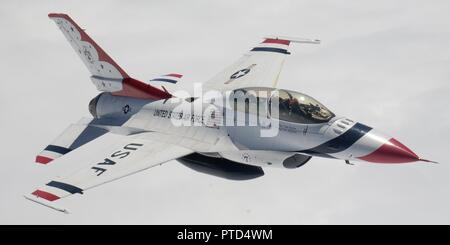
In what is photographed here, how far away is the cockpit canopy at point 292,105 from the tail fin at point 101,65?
12.4 feet

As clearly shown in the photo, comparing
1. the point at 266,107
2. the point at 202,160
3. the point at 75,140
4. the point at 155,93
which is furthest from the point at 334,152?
the point at 75,140

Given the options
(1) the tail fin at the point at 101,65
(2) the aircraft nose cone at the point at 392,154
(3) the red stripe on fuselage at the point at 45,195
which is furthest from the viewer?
(1) the tail fin at the point at 101,65

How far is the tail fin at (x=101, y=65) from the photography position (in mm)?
20531

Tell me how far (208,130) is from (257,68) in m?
4.32

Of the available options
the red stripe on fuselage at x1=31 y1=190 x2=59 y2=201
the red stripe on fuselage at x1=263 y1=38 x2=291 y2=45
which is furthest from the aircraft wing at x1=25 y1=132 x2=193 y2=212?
the red stripe on fuselage at x1=263 y1=38 x2=291 y2=45

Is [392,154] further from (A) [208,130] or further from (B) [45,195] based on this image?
(B) [45,195]

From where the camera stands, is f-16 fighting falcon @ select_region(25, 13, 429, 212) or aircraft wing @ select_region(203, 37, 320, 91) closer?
f-16 fighting falcon @ select_region(25, 13, 429, 212)

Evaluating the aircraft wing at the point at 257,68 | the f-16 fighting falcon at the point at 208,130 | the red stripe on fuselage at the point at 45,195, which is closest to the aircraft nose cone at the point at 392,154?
the f-16 fighting falcon at the point at 208,130

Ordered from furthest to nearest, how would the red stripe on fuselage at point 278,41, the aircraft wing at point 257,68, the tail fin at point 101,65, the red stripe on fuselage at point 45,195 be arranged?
the red stripe on fuselage at point 278,41 < the aircraft wing at point 257,68 < the tail fin at point 101,65 < the red stripe on fuselage at point 45,195

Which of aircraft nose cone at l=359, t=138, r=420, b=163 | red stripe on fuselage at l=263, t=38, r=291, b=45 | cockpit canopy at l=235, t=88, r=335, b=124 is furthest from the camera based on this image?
red stripe on fuselage at l=263, t=38, r=291, b=45

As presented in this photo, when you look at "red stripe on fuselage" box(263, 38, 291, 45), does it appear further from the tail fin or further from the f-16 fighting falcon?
the tail fin

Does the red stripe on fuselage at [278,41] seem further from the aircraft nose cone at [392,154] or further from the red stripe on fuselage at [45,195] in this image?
the red stripe on fuselage at [45,195]

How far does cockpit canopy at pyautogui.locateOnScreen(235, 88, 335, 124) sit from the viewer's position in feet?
56.3

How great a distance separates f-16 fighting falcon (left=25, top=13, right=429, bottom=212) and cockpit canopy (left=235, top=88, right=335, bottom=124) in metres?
0.03
